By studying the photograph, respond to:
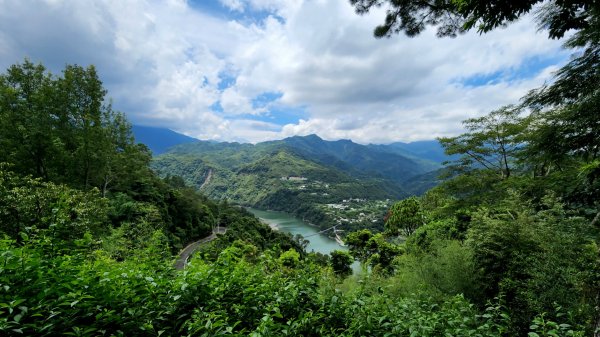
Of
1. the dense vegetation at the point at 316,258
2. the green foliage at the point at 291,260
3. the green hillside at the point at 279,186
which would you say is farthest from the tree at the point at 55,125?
the green hillside at the point at 279,186

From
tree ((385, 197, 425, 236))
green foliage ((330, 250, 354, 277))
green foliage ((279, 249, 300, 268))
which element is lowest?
green foliage ((330, 250, 354, 277))

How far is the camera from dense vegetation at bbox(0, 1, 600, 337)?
1.90m

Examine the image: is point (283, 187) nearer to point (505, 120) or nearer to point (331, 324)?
point (505, 120)

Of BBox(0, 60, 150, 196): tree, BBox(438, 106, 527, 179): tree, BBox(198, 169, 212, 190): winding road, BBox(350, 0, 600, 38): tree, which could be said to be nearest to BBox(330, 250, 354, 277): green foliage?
BBox(438, 106, 527, 179): tree

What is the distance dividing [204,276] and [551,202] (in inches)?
314

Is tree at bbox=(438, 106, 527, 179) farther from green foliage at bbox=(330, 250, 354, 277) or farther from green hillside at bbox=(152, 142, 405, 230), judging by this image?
green hillside at bbox=(152, 142, 405, 230)

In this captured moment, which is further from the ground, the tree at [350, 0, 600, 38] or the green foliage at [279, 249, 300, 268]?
the tree at [350, 0, 600, 38]

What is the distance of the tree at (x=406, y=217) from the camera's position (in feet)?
83.3

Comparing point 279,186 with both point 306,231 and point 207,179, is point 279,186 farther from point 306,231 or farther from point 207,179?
point 306,231

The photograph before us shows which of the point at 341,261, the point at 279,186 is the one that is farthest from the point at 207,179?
the point at 341,261

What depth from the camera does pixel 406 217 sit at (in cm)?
2564

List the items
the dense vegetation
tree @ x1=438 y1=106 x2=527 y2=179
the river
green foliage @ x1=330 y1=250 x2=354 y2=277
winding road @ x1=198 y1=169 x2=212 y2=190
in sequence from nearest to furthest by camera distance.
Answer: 1. the dense vegetation
2. tree @ x1=438 y1=106 x2=527 y2=179
3. green foliage @ x1=330 y1=250 x2=354 y2=277
4. the river
5. winding road @ x1=198 y1=169 x2=212 y2=190

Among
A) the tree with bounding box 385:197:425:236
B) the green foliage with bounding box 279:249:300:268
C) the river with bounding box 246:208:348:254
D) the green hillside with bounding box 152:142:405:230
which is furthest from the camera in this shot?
the green hillside with bounding box 152:142:405:230

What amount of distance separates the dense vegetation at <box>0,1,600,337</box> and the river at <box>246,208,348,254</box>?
2737 cm
